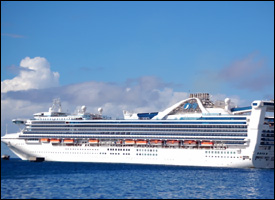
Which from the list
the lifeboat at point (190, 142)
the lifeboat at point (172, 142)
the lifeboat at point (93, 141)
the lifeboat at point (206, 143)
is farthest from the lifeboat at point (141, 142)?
the lifeboat at point (206, 143)

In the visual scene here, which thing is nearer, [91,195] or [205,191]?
[91,195]

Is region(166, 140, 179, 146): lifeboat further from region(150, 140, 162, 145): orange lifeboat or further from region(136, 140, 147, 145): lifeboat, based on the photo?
region(136, 140, 147, 145): lifeboat

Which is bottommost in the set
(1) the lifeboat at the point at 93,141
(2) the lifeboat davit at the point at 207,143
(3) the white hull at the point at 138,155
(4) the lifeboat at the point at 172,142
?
(3) the white hull at the point at 138,155

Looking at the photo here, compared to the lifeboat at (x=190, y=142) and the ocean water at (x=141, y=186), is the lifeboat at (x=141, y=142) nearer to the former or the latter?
the lifeboat at (x=190, y=142)

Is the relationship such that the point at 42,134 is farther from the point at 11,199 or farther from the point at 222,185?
the point at 11,199

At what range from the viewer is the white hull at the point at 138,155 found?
85.5 meters

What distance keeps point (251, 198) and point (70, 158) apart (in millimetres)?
55722

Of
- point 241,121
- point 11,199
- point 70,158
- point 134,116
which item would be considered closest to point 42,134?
point 70,158

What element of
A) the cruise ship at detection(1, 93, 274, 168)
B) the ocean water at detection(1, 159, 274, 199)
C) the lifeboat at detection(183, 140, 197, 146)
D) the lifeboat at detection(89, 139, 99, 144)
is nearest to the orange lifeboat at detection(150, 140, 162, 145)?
the cruise ship at detection(1, 93, 274, 168)

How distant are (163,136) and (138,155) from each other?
→ 5.53 m

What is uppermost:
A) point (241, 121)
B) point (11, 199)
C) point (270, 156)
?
point (241, 121)

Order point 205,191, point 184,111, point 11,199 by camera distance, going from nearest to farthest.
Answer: point 11,199, point 205,191, point 184,111

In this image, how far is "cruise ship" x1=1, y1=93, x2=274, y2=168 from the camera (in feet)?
277

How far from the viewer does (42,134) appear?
338 ft
